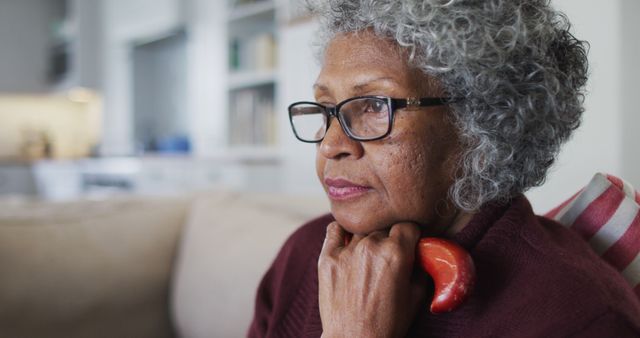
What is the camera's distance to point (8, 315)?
53.4 inches

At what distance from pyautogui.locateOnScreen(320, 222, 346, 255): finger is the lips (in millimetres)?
45

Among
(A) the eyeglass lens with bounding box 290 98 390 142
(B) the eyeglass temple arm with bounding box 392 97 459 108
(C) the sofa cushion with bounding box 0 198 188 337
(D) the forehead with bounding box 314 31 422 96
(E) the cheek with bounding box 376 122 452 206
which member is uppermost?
(D) the forehead with bounding box 314 31 422 96

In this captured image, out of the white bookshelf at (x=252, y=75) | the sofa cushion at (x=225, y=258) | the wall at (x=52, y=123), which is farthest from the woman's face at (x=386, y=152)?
the wall at (x=52, y=123)

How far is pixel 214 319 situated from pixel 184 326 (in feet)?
0.53

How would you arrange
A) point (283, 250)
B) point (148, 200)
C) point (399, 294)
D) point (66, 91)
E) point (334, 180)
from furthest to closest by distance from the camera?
point (66, 91)
point (148, 200)
point (283, 250)
point (334, 180)
point (399, 294)

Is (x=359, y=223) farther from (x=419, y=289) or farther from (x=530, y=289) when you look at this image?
(x=530, y=289)

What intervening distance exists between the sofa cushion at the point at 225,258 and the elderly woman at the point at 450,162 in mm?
487

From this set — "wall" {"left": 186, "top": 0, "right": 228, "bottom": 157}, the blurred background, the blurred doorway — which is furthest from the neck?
the blurred doorway

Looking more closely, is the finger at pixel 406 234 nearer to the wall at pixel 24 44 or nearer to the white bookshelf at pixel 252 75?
the white bookshelf at pixel 252 75

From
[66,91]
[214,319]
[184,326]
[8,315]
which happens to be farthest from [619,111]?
[66,91]

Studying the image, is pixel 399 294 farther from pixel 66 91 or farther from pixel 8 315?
pixel 66 91

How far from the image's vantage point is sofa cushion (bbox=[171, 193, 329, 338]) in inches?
53.4

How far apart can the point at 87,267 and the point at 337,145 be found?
916 millimetres

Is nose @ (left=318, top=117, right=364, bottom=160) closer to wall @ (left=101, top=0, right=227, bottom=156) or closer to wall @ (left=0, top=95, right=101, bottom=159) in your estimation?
wall @ (left=101, top=0, right=227, bottom=156)
